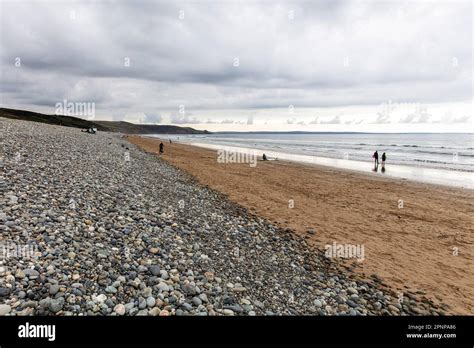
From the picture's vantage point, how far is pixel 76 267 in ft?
20.7

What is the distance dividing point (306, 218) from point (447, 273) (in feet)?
21.3

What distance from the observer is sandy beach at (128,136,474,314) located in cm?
872

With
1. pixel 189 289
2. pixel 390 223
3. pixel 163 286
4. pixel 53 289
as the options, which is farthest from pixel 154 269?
pixel 390 223

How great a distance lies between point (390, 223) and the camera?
1456 cm

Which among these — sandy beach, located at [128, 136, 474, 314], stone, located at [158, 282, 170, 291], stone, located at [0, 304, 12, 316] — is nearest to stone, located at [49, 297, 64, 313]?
stone, located at [0, 304, 12, 316]

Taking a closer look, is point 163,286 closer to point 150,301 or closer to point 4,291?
point 150,301

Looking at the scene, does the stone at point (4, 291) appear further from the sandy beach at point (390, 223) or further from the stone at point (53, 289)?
the sandy beach at point (390, 223)

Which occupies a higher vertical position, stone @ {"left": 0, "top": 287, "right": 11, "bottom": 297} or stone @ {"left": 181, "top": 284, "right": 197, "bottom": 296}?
stone @ {"left": 0, "top": 287, "right": 11, "bottom": 297}

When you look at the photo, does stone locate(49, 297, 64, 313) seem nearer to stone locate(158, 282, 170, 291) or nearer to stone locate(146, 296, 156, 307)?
stone locate(146, 296, 156, 307)

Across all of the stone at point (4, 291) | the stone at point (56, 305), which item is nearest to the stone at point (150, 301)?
the stone at point (56, 305)

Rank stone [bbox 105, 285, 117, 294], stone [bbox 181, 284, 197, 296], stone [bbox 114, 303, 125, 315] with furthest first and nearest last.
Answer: stone [bbox 181, 284, 197, 296] → stone [bbox 105, 285, 117, 294] → stone [bbox 114, 303, 125, 315]
